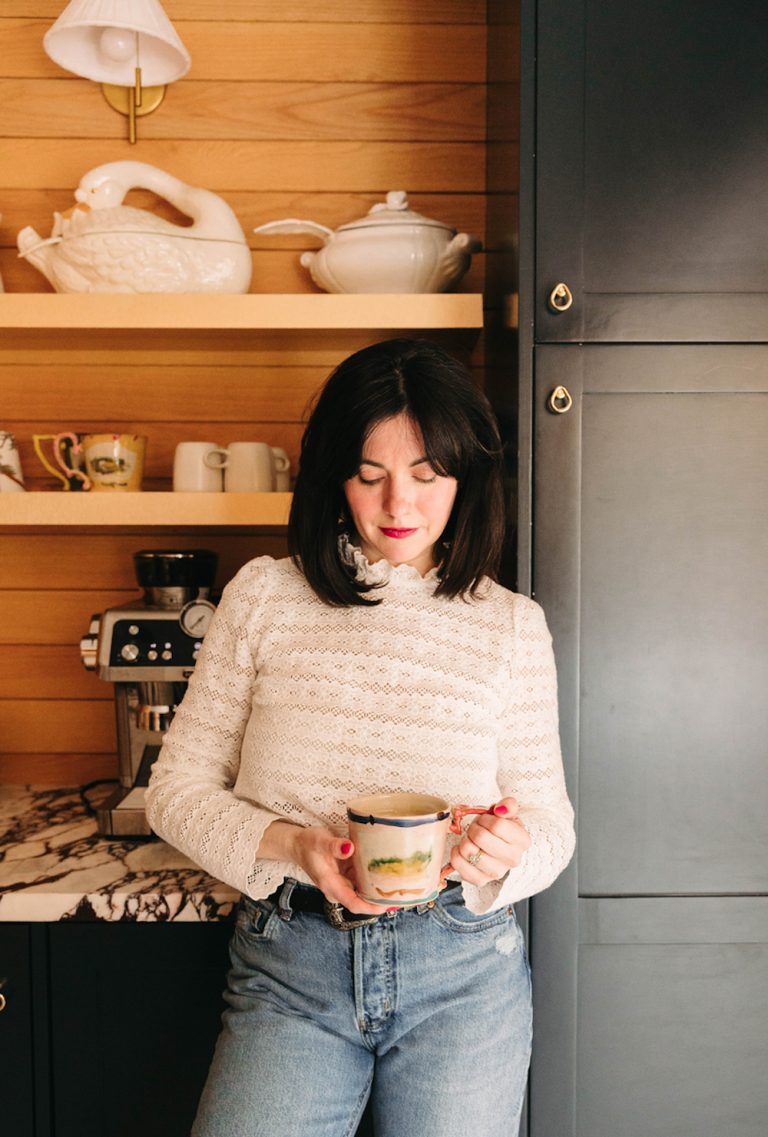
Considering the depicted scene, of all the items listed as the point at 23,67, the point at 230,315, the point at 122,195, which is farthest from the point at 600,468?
the point at 23,67

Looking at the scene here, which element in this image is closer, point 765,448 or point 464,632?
point 464,632

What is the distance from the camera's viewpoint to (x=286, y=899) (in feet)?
3.69

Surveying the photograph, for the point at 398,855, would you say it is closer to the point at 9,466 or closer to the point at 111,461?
the point at 111,461

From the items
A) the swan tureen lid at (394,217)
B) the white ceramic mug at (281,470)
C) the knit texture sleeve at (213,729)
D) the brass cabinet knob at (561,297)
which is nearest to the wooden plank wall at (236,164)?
the white ceramic mug at (281,470)

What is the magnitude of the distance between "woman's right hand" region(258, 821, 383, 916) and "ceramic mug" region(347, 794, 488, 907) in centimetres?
3

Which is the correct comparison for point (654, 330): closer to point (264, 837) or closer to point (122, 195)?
point (264, 837)

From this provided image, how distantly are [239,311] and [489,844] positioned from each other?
973 mm

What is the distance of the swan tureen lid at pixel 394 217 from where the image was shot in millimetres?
1531

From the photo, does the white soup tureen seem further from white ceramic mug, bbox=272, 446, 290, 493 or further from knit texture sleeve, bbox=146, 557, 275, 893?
knit texture sleeve, bbox=146, 557, 275, 893

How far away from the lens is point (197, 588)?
162 cm

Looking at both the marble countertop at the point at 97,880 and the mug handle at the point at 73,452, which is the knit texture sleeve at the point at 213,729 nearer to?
the marble countertop at the point at 97,880

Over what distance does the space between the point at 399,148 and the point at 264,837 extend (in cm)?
139

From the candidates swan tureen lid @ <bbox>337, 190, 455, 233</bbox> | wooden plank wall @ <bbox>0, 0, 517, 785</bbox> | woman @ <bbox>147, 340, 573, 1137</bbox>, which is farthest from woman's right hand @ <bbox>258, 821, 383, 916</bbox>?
swan tureen lid @ <bbox>337, 190, 455, 233</bbox>

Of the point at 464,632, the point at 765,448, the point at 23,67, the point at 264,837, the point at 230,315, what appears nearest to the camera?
the point at 264,837
